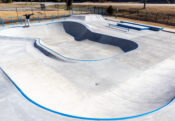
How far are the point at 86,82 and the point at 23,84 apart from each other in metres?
4.13

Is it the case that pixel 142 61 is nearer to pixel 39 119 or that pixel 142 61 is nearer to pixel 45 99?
pixel 45 99

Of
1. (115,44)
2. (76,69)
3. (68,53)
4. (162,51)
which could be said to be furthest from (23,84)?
(162,51)

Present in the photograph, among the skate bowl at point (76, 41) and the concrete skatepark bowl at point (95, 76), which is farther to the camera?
the skate bowl at point (76, 41)

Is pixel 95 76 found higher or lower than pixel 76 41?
lower

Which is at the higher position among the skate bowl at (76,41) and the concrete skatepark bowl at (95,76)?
the skate bowl at (76,41)

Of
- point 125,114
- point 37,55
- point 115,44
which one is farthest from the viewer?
point 115,44

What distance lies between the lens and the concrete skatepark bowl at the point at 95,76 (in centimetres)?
783

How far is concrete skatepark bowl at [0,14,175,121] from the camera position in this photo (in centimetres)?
783

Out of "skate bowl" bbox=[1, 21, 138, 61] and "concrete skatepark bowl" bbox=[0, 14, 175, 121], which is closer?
"concrete skatepark bowl" bbox=[0, 14, 175, 121]

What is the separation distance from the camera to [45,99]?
8.37 m

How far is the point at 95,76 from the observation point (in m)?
10.8

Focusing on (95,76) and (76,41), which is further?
(76,41)

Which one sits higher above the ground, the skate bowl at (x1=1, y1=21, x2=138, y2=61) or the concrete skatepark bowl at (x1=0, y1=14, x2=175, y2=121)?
the skate bowl at (x1=1, y1=21, x2=138, y2=61)

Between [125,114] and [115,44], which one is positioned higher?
[115,44]
